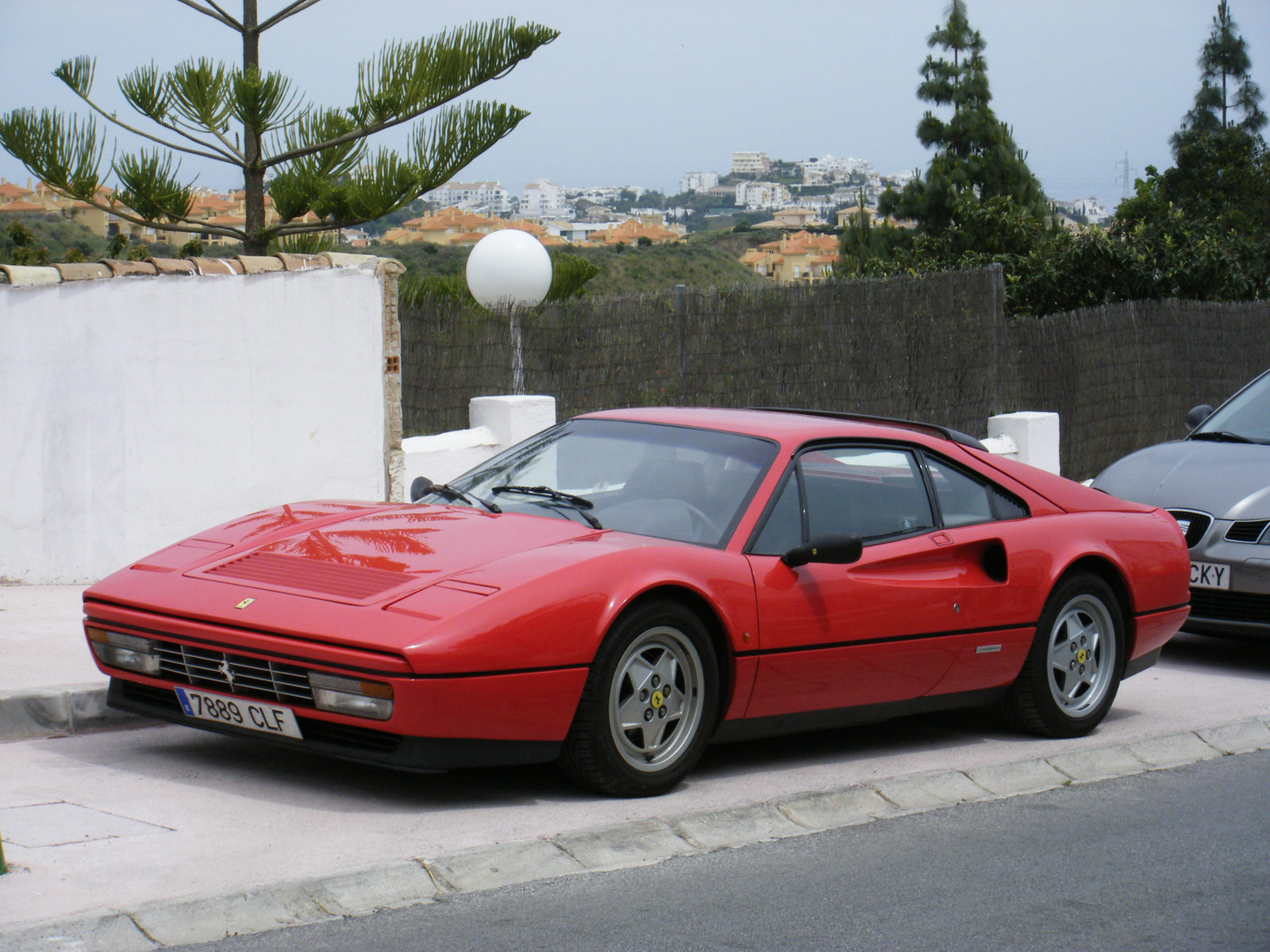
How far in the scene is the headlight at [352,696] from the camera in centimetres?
457

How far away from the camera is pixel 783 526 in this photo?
561 centimetres

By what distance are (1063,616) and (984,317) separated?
28.0 feet

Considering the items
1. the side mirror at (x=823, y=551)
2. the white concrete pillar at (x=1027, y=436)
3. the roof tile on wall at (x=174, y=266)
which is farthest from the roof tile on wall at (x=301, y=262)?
the white concrete pillar at (x=1027, y=436)

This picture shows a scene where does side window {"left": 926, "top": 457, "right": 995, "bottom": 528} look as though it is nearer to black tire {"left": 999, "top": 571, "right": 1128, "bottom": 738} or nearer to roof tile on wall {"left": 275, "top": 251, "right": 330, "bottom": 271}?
black tire {"left": 999, "top": 571, "right": 1128, "bottom": 738}

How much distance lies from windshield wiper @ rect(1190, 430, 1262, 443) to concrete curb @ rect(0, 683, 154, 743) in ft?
21.3

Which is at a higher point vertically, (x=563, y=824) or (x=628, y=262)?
(x=628, y=262)

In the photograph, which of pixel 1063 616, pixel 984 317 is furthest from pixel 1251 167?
pixel 1063 616

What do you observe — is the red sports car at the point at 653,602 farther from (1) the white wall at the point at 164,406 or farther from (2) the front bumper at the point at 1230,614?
(1) the white wall at the point at 164,406

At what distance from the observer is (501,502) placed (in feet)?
19.4

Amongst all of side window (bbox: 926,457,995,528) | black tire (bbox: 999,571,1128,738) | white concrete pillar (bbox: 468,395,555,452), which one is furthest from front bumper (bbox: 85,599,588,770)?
white concrete pillar (bbox: 468,395,555,452)

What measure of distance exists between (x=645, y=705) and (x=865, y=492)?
1492 mm

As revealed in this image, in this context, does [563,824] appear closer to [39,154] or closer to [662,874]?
[662,874]

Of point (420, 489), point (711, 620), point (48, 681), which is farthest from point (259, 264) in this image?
point (711, 620)

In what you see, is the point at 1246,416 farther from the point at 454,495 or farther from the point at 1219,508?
the point at 454,495
